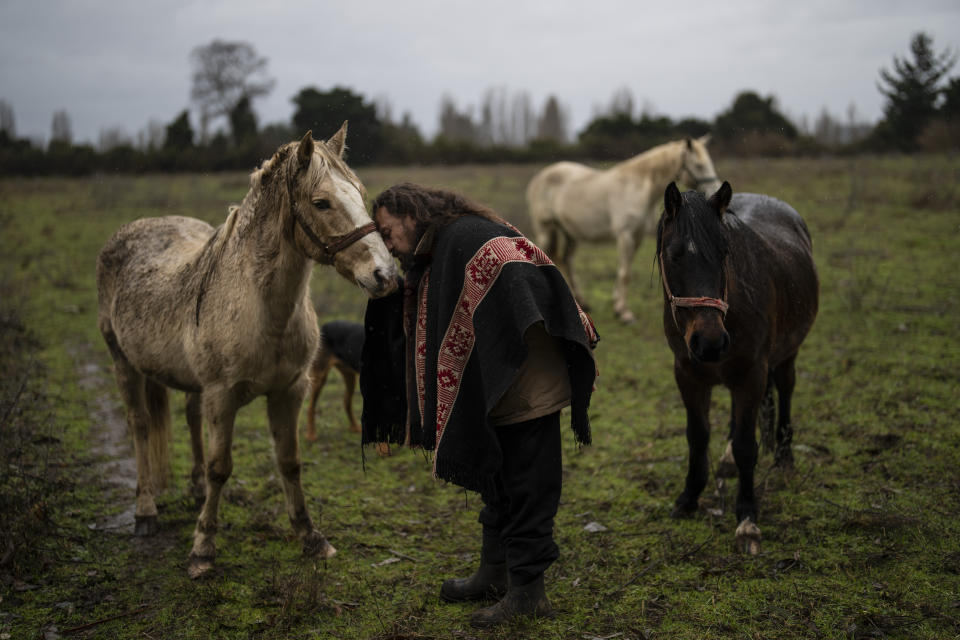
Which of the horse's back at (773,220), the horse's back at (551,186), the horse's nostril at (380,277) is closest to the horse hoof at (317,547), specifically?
the horse's nostril at (380,277)

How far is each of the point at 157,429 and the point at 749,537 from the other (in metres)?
3.84

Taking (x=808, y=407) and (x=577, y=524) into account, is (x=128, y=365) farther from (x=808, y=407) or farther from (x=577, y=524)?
(x=808, y=407)

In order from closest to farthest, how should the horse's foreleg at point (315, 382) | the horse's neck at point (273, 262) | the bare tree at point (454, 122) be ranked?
1. the horse's neck at point (273, 262)
2. the horse's foreleg at point (315, 382)
3. the bare tree at point (454, 122)

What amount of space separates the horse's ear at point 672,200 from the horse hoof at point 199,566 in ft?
10.3

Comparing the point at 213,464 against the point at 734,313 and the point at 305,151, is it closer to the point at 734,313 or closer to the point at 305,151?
the point at 305,151

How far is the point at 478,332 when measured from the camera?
2.75 meters

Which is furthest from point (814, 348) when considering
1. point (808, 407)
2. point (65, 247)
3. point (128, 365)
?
point (65, 247)

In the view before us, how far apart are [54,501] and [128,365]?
3.24ft

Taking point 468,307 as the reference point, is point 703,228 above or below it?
above

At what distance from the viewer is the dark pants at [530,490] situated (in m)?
2.91

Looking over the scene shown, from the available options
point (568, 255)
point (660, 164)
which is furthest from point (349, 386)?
point (568, 255)

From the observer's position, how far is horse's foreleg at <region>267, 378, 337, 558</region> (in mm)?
3777

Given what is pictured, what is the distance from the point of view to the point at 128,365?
4414mm

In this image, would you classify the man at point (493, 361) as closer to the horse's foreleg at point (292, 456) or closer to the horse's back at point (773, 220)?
the horse's foreleg at point (292, 456)
